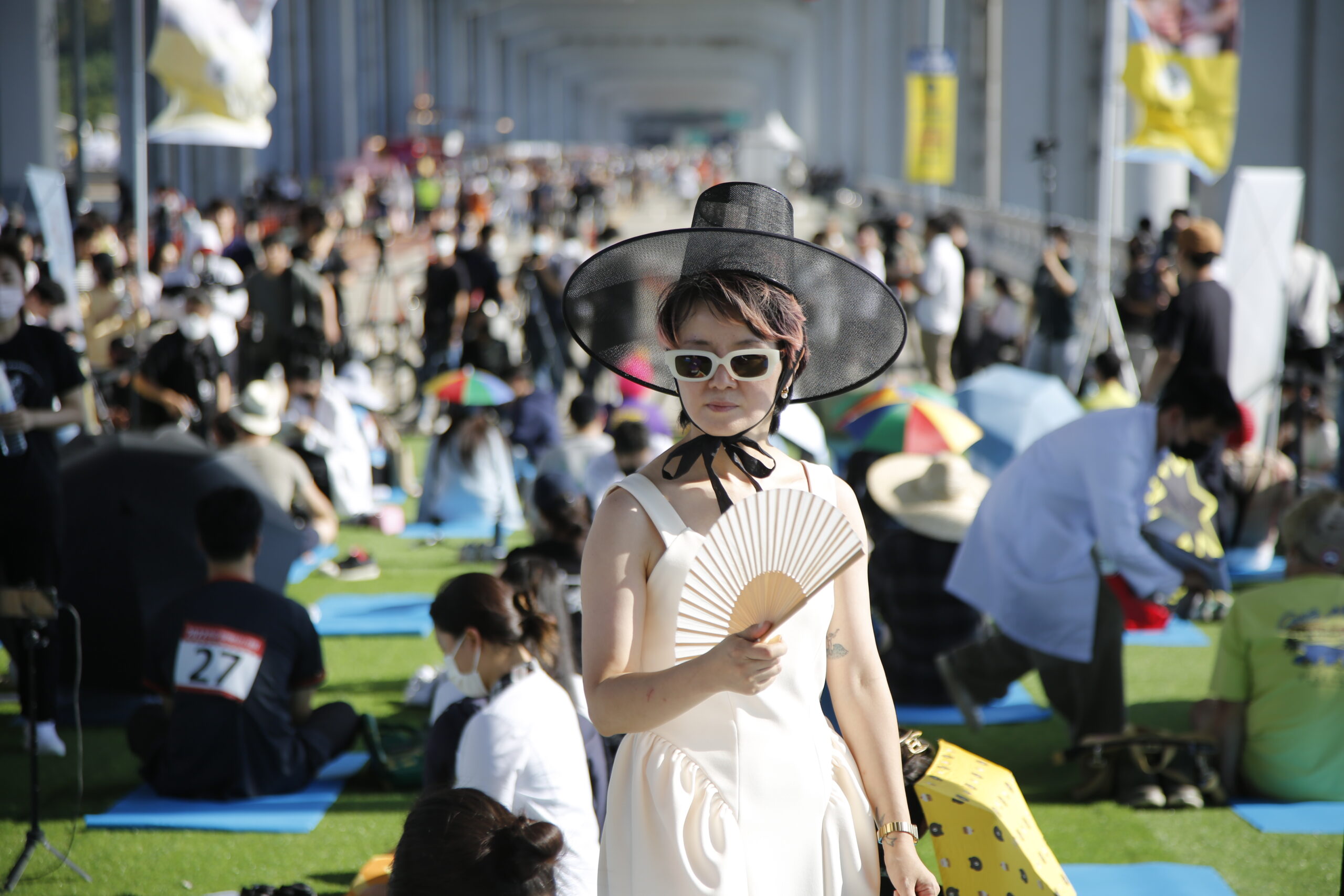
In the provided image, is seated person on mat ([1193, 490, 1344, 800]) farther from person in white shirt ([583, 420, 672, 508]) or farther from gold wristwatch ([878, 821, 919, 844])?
gold wristwatch ([878, 821, 919, 844])

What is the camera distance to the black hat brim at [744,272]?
191 cm

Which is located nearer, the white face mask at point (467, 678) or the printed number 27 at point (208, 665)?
the white face mask at point (467, 678)

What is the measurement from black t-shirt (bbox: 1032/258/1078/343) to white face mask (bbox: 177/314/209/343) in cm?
658

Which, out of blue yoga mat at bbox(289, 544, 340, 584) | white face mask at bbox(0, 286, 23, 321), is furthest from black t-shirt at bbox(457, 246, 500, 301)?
white face mask at bbox(0, 286, 23, 321)

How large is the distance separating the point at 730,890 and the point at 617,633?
0.36 metres

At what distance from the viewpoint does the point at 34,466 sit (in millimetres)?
4527

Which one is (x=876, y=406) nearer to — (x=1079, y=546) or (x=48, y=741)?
(x=1079, y=546)

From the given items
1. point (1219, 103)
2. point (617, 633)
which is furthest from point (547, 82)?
point (617, 633)

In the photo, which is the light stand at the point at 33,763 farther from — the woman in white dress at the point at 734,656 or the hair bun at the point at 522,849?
the woman in white dress at the point at 734,656

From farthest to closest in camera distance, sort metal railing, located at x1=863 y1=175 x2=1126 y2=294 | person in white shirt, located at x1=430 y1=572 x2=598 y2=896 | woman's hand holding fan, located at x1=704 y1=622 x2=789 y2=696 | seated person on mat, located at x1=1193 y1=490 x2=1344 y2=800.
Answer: metal railing, located at x1=863 y1=175 x2=1126 y2=294
seated person on mat, located at x1=1193 y1=490 x2=1344 y2=800
person in white shirt, located at x1=430 y1=572 x2=598 y2=896
woman's hand holding fan, located at x1=704 y1=622 x2=789 y2=696

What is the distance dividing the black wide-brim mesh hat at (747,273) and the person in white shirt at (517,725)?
1.28 metres

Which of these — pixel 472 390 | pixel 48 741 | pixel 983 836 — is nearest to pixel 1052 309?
pixel 472 390

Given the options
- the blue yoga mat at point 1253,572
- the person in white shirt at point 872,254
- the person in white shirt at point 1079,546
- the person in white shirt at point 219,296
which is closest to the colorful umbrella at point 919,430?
the person in white shirt at point 1079,546

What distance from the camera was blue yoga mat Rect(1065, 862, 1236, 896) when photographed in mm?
3791
